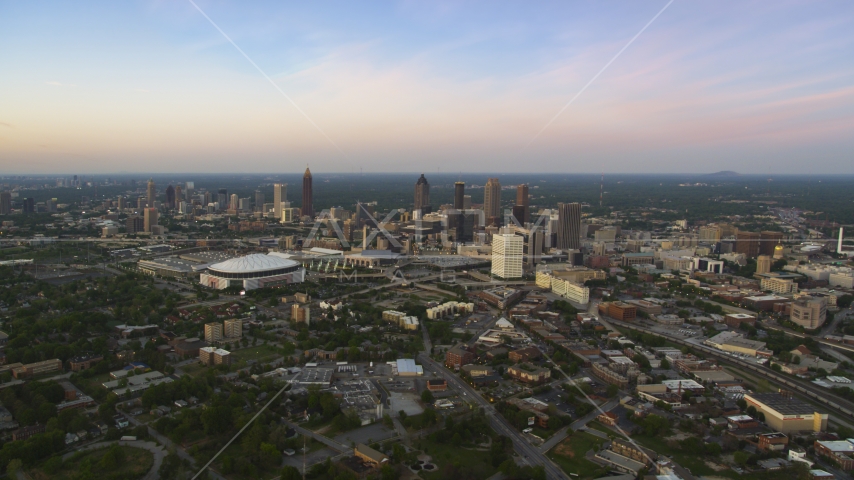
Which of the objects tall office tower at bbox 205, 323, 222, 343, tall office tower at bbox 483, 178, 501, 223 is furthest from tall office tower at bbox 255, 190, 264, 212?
tall office tower at bbox 205, 323, 222, 343

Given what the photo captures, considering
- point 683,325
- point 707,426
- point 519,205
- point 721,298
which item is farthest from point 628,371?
point 519,205

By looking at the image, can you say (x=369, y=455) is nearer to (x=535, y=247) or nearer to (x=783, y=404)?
(x=783, y=404)

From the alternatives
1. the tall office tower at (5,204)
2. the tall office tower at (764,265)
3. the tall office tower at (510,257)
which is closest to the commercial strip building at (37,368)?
the tall office tower at (510,257)

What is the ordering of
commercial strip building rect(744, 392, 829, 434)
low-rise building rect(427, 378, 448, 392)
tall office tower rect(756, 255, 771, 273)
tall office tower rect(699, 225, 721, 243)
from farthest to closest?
tall office tower rect(699, 225, 721, 243)
tall office tower rect(756, 255, 771, 273)
low-rise building rect(427, 378, 448, 392)
commercial strip building rect(744, 392, 829, 434)

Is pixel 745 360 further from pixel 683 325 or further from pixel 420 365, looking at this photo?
pixel 420 365

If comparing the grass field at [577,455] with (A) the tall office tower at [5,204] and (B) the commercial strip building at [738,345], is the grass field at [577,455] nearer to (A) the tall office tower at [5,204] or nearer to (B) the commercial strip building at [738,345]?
(B) the commercial strip building at [738,345]

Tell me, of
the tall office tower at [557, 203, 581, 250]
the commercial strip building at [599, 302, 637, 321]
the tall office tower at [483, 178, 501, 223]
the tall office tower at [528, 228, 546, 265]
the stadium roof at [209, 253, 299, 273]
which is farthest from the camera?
the tall office tower at [483, 178, 501, 223]

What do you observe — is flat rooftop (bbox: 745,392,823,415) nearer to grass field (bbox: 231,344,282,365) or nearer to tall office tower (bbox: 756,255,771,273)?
grass field (bbox: 231,344,282,365)
